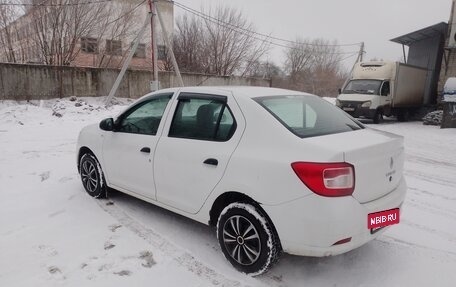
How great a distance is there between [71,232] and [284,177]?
99.2 inches

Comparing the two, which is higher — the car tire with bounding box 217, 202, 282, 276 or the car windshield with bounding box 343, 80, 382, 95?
the car windshield with bounding box 343, 80, 382, 95

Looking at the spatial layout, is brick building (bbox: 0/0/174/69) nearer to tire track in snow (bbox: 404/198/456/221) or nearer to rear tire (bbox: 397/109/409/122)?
rear tire (bbox: 397/109/409/122)

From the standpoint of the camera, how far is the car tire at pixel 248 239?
2803 mm

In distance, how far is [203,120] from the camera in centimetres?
338

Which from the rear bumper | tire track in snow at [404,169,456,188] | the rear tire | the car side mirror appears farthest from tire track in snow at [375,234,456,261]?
the rear tire

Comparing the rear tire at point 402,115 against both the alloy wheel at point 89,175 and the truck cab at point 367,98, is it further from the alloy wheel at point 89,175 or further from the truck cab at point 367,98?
the alloy wheel at point 89,175

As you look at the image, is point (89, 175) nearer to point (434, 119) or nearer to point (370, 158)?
point (370, 158)

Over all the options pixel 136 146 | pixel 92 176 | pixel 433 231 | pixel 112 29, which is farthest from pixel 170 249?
pixel 112 29

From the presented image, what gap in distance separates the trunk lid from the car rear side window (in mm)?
831

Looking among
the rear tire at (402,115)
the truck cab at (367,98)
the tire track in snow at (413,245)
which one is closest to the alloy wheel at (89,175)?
the tire track in snow at (413,245)

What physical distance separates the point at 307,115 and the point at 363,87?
1357 cm

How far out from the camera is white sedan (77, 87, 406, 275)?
2553mm

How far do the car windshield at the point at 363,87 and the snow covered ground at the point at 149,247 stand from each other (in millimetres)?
10216

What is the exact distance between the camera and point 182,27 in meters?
25.9
